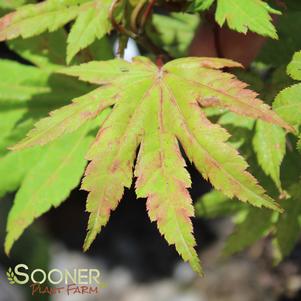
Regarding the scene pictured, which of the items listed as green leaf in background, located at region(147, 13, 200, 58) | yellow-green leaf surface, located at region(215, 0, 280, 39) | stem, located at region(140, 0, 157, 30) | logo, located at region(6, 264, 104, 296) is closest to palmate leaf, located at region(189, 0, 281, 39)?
yellow-green leaf surface, located at region(215, 0, 280, 39)

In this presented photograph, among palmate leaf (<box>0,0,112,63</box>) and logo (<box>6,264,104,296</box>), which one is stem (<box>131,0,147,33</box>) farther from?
logo (<box>6,264,104,296</box>)

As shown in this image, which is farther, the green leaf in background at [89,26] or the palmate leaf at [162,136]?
the green leaf in background at [89,26]

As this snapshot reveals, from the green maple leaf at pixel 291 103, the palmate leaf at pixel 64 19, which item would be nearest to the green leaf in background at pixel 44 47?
the palmate leaf at pixel 64 19

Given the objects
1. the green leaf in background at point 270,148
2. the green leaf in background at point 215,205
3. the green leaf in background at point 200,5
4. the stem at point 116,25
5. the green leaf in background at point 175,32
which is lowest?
the green leaf in background at point 215,205

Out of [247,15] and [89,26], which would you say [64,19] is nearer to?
[89,26]

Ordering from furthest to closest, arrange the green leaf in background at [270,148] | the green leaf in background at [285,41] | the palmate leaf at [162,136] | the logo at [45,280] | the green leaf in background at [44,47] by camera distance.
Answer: the logo at [45,280] → the green leaf in background at [44,47] → the green leaf in background at [285,41] → the green leaf in background at [270,148] → the palmate leaf at [162,136]

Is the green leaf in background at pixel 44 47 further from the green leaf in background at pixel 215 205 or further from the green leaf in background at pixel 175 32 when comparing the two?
the green leaf in background at pixel 215 205

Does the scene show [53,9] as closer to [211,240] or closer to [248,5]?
[248,5]
